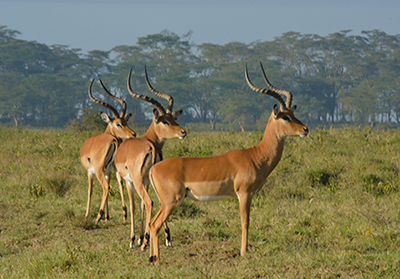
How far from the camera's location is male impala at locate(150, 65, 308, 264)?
5465mm

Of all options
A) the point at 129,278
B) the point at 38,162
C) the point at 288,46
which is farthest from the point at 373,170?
the point at 288,46

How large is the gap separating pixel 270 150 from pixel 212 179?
866 mm

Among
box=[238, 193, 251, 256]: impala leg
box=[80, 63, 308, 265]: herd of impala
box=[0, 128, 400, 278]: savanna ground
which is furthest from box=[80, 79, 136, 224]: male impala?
box=[238, 193, 251, 256]: impala leg

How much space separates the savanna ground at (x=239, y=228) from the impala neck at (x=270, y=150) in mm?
1108

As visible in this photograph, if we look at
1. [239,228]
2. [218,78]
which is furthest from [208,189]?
[218,78]

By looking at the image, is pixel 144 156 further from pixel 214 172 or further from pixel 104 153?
pixel 104 153

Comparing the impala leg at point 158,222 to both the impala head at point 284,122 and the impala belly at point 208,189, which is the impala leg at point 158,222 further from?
the impala head at point 284,122

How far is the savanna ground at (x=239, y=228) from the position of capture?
5.28 metres

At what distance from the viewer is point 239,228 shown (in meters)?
7.00

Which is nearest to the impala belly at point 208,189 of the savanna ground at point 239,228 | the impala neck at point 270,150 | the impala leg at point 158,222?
the impala leg at point 158,222

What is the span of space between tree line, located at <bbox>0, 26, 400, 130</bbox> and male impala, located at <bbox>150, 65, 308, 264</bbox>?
54.2 metres

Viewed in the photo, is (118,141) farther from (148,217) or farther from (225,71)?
(225,71)

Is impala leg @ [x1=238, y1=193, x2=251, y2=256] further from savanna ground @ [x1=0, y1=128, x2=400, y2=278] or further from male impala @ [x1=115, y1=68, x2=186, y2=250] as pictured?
male impala @ [x1=115, y1=68, x2=186, y2=250]

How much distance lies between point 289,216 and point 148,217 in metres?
2.42
